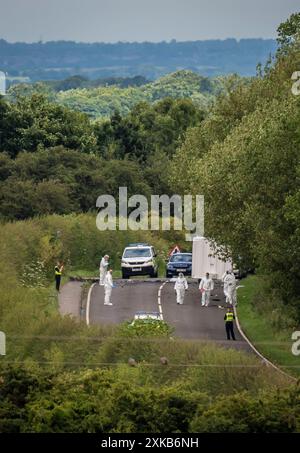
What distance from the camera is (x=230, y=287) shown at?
5512cm

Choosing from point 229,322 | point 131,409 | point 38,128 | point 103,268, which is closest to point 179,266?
point 103,268

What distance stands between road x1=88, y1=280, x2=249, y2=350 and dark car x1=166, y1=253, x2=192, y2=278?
82.3 inches

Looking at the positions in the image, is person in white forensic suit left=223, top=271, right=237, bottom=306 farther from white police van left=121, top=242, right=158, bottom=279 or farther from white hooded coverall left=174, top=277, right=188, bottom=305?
white police van left=121, top=242, right=158, bottom=279

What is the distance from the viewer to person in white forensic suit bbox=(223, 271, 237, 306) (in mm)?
54781

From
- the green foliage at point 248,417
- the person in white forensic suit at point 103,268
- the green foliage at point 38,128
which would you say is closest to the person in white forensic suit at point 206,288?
the person in white forensic suit at point 103,268

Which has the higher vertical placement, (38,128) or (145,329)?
(38,128)

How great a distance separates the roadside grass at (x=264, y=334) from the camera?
43.8m

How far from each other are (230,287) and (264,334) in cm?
557

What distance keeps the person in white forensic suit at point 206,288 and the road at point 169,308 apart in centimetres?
24

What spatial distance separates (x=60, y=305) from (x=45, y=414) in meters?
25.1

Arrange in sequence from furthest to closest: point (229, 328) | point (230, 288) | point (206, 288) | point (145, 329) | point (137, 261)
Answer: point (137, 261) < point (206, 288) < point (230, 288) < point (229, 328) < point (145, 329)

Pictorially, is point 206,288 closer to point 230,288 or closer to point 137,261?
point 230,288

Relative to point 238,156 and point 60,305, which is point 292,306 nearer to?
Result: point 238,156

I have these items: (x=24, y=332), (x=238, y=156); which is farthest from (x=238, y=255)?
(x=24, y=332)
